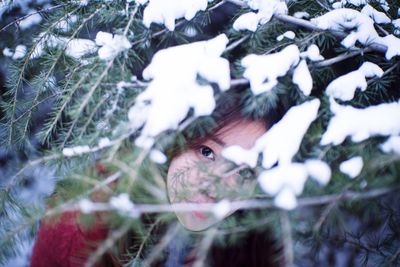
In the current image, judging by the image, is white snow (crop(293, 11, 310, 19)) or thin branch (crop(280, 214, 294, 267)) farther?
white snow (crop(293, 11, 310, 19))

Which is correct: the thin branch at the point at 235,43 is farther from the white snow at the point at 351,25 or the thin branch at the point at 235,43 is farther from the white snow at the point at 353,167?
the white snow at the point at 353,167

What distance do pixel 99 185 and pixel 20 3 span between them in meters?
1.22

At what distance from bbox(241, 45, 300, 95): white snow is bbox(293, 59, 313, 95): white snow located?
2 centimetres

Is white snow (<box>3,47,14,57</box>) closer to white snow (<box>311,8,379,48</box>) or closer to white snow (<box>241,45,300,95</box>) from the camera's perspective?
white snow (<box>241,45,300,95</box>)

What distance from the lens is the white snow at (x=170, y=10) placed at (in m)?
1.09

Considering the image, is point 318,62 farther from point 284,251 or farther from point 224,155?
point 284,251

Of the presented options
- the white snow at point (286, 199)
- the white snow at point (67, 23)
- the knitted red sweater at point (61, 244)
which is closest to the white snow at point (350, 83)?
the white snow at point (286, 199)

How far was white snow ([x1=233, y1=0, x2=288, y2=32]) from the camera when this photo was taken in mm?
1077

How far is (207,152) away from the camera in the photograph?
51.6 inches

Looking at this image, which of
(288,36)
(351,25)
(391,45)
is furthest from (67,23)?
(391,45)

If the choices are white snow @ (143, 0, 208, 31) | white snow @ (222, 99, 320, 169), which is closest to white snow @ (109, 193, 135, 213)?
white snow @ (222, 99, 320, 169)

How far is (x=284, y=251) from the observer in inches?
28.9

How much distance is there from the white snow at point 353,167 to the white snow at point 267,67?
30cm

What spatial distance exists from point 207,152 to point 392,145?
0.69 m
